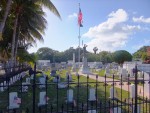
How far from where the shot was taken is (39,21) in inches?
813

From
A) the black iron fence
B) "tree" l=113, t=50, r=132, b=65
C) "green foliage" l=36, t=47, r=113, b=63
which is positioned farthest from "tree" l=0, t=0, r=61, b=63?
"green foliage" l=36, t=47, r=113, b=63

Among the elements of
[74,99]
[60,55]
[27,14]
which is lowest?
[74,99]

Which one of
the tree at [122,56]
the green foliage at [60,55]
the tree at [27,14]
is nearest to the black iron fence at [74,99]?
the tree at [27,14]

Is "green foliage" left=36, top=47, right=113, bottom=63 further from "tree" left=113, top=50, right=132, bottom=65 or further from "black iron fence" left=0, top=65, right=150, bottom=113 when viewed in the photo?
"black iron fence" left=0, top=65, right=150, bottom=113

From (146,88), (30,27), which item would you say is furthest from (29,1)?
(146,88)

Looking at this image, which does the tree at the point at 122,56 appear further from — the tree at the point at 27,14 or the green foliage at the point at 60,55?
the green foliage at the point at 60,55

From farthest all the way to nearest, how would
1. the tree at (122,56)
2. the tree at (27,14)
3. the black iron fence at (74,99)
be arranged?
the tree at (122,56) < the tree at (27,14) < the black iron fence at (74,99)

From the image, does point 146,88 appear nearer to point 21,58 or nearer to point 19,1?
point 19,1

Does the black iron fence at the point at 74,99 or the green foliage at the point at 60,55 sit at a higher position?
the green foliage at the point at 60,55

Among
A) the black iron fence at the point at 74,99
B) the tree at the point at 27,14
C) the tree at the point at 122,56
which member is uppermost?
the tree at the point at 27,14

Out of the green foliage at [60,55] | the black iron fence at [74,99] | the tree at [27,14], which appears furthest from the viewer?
the green foliage at [60,55]

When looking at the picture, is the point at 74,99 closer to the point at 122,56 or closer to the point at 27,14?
the point at 27,14

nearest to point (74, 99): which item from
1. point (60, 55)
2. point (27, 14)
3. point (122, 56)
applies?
point (27, 14)

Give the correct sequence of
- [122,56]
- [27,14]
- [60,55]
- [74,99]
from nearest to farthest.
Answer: [74,99], [27,14], [122,56], [60,55]
